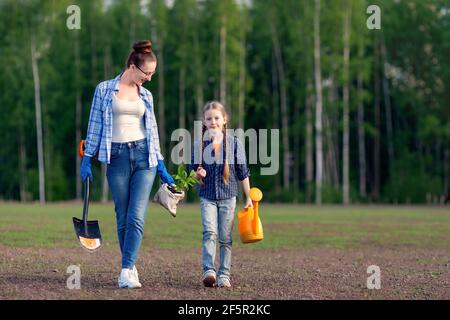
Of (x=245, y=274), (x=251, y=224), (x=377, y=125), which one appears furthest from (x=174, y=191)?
(x=377, y=125)

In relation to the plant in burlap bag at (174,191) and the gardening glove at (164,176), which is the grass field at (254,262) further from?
the gardening glove at (164,176)

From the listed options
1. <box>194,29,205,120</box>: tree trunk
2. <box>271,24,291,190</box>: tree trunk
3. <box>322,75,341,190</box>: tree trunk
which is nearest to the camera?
<box>322,75,341,190</box>: tree trunk

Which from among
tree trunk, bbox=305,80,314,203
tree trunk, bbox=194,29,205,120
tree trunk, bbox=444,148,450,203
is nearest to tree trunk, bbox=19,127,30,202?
tree trunk, bbox=194,29,205,120

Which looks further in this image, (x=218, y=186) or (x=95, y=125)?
(x=218, y=186)

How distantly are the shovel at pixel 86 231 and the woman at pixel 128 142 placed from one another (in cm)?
32

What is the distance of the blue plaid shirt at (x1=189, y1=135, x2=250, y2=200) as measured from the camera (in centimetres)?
930

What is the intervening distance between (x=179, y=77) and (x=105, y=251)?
37044 millimetres

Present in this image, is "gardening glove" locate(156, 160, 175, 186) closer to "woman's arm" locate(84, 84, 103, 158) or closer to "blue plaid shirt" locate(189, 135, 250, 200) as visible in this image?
"blue plaid shirt" locate(189, 135, 250, 200)

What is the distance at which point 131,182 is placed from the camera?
888 cm

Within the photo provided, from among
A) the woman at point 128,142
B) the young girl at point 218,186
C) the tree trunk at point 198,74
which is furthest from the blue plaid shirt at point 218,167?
the tree trunk at point 198,74

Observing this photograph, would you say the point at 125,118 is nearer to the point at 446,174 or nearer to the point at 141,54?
the point at 141,54

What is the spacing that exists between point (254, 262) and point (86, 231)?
4614 mm

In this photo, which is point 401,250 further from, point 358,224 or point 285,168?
point 285,168

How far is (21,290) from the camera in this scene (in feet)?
28.6
